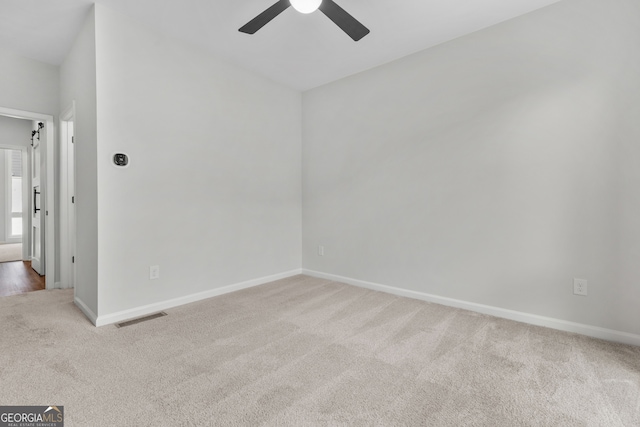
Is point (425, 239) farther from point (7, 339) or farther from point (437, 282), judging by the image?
point (7, 339)

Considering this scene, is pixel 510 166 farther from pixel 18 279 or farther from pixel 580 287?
pixel 18 279

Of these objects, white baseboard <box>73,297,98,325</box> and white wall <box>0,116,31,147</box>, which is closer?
white baseboard <box>73,297,98,325</box>

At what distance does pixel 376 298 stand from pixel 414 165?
4.90 ft

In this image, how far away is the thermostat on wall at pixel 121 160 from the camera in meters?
2.56

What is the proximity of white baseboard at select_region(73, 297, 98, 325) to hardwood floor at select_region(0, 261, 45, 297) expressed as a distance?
1.12 m

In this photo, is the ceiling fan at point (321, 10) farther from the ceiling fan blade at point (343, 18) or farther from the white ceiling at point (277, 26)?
the white ceiling at point (277, 26)

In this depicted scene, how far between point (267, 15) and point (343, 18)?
0.53 metres

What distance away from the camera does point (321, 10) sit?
2.05 meters

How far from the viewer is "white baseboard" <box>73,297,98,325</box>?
2512 mm

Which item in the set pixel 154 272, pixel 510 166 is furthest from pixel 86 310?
pixel 510 166

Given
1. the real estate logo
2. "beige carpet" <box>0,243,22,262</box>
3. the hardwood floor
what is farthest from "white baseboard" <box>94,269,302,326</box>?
"beige carpet" <box>0,243,22,262</box>

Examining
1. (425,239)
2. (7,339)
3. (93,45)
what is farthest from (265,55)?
(7,339)

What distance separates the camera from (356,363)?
1892mm

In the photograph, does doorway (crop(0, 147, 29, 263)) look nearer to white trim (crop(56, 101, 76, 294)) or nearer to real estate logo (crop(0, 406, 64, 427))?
white trim (crop(56, 101, 76, 294))
